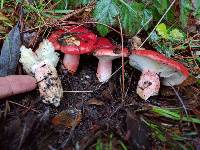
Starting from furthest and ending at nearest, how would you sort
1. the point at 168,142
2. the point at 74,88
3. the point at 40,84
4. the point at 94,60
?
the point at 94,60 → the point at 74,88 → the point at 40,84 → the point at 168,142

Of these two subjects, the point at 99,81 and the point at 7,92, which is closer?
the point at 7,92

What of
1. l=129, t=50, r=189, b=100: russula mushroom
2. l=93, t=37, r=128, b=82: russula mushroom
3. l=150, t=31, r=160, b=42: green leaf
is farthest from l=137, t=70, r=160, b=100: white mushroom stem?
l=150, t=31, r=160, b=42: green leaf

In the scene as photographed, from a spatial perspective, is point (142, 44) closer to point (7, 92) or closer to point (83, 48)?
point (83, 48)

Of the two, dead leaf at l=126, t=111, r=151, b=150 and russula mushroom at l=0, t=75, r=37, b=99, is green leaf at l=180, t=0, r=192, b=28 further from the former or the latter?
russula mushroom at l=0, t=75, r=37, b=99

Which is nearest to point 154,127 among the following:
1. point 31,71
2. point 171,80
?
point 171,80

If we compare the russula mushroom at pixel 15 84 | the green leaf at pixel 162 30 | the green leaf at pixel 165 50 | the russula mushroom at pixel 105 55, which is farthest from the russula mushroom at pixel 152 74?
the russula mushroom at pixel 15 84

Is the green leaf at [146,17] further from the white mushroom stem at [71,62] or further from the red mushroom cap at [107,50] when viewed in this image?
the white mushroom stem at [71,62]

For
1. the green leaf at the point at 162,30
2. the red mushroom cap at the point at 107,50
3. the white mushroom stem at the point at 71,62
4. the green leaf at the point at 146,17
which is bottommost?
the white mushroom stem at the point at 71,62
